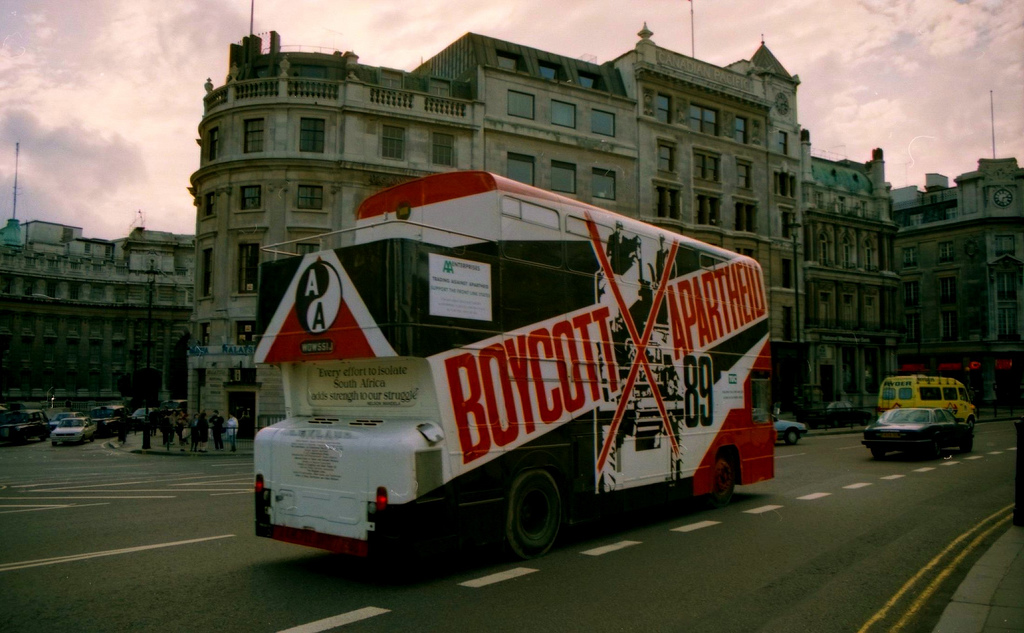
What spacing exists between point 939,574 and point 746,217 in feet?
151

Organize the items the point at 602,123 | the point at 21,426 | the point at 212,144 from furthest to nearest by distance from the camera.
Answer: the point at 602,123
the point at 21,426
the point at 212,144

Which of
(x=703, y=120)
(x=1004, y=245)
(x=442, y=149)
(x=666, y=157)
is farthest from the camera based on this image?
(x=1004, y=245)

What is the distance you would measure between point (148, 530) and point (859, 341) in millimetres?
57761

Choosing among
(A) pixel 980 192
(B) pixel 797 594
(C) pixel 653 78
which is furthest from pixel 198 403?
(A) pixel 980 192

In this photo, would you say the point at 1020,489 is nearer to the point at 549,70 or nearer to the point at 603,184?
the point at 603,184

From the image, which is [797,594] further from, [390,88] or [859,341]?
[859,341]

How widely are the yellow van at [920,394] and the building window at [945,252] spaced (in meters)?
47.6

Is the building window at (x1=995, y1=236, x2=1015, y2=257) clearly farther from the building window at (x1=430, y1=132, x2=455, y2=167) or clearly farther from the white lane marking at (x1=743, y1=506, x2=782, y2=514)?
the white lane marking at (x1=743, y1=506, x2=782, y2=514)

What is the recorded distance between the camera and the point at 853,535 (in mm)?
10227

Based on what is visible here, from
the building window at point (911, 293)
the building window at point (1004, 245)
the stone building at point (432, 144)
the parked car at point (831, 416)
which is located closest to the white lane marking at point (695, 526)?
the stone building at point (432, 144)

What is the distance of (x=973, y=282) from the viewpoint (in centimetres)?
7194

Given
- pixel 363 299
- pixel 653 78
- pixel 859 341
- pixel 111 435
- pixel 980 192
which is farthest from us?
pixel 980 192

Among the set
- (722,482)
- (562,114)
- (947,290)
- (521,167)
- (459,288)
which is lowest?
(722,482)

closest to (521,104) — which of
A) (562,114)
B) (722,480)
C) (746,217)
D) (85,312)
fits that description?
(562,114)
